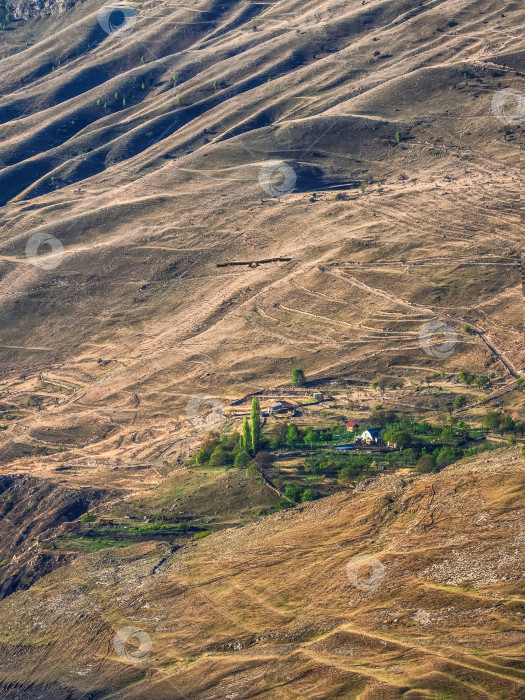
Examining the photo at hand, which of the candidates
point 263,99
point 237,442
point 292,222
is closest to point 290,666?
point 237,442

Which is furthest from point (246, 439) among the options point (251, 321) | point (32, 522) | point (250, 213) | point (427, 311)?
point (250, 213)

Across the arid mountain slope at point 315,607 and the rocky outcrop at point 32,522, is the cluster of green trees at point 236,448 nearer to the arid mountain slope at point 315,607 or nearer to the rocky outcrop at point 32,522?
the rocky outcrop at point 32,522

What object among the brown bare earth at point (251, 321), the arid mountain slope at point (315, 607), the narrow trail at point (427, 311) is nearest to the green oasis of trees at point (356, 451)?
the brown bare earth at point (251, 321)

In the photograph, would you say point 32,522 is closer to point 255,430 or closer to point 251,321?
point 255,430

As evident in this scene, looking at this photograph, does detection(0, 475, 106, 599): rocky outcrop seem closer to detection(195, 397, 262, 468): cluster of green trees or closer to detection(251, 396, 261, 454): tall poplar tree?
detection(195, 397, 262, 468): cluster of green trees

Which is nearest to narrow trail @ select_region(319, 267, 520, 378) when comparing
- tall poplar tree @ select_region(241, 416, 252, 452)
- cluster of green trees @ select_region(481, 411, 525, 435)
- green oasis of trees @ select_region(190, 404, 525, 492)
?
green oasis of trees @ select_region(190, 404, 525, 492)

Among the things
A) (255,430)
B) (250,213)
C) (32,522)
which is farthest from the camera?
(250,213)
